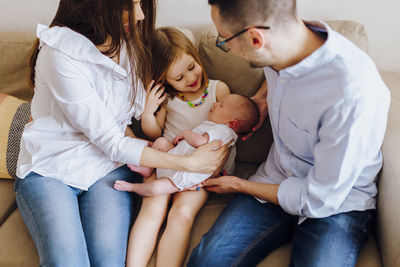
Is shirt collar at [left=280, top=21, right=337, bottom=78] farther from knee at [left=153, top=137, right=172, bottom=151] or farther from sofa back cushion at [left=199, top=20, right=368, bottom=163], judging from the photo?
knee at [left=153, top=137, right=172, bottom=151]

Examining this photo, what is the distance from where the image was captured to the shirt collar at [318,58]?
1.11 m

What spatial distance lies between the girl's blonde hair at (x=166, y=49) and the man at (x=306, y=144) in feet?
1.24

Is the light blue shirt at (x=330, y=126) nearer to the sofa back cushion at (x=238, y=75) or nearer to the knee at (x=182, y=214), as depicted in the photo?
the sofa back cushion at (x=238, y=75)

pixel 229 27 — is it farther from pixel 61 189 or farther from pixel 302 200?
pixel 61 189

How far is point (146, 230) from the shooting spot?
1454 millimetres

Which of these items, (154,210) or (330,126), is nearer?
(330,126)

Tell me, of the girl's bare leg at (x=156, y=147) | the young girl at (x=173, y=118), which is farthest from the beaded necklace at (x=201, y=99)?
the girl's bare leg at (x=156, y=147)

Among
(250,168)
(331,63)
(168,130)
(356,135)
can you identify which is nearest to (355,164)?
(356,135)

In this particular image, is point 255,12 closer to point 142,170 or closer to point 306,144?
point 306,144

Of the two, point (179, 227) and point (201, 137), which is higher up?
point (201, 137)

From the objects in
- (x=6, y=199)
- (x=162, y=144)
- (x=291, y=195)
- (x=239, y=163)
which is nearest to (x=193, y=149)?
(x=162, y=144)

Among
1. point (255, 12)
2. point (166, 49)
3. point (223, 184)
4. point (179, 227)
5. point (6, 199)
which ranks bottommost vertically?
point (6, 199)

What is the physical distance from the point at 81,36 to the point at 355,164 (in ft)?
3.51

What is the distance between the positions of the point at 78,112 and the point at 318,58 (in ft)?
2.86
